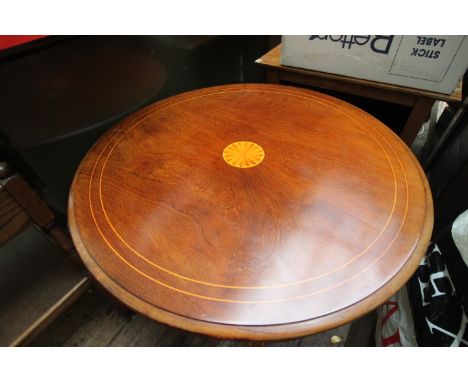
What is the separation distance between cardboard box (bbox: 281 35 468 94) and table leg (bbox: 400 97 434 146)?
57mm

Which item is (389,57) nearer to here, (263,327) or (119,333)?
(263,327)

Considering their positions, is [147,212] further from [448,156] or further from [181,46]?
[448,156]

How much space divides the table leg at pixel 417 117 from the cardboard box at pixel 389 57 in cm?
6

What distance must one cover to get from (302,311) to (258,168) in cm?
39

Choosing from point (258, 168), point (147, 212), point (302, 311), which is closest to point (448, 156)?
point (258, 168)

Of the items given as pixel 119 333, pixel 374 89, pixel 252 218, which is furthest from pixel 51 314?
pixel 374 89

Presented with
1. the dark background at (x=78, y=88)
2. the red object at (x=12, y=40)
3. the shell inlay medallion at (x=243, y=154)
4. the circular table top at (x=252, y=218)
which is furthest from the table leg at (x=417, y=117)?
the red object at (x=12, y=40)

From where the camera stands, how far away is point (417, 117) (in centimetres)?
120

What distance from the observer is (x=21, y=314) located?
3.24 feet

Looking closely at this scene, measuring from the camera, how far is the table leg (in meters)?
1.14

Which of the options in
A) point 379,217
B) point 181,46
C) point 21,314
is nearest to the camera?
point 379,217

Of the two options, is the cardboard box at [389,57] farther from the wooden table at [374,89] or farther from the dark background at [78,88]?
the dark background at [78,88]

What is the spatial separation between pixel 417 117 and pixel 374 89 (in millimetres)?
216

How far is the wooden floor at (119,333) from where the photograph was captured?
1150 millimetres
